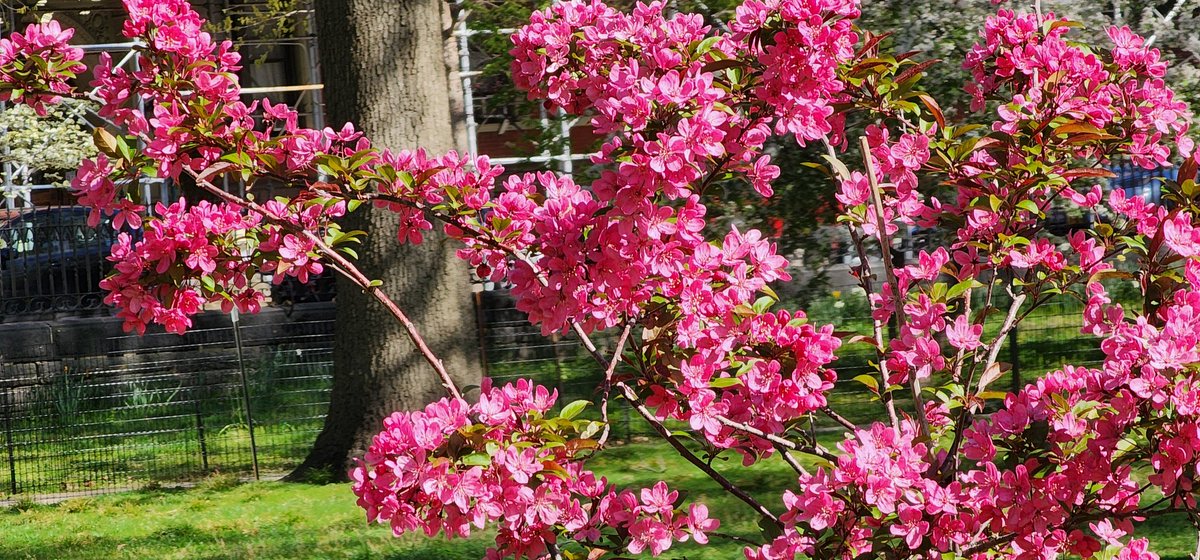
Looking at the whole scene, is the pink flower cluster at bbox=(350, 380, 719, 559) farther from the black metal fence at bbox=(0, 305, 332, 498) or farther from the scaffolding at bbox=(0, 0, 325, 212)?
the scaffolding at bbox=(0, 0, 325, 212)

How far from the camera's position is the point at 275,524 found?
5.82 metres

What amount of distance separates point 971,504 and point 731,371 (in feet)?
1.90

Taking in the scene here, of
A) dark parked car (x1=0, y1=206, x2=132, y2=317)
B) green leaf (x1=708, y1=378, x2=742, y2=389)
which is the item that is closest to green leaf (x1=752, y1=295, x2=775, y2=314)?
green leaf (x1=708, y1=378, x2=742, y2=389)

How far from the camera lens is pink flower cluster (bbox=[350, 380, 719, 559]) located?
2086 millimetres

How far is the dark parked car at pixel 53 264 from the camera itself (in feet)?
31.7

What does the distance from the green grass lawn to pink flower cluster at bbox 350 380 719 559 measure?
2.81 metres

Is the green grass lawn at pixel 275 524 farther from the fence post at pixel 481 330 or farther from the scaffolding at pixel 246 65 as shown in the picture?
the scaffolding at pixel 246 65

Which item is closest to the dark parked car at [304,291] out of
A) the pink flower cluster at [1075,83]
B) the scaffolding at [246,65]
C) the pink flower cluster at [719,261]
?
the scaffolding at [246,65]

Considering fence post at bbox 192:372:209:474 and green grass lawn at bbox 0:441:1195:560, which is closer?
green grass lawn at bbox 0:441:1195:560

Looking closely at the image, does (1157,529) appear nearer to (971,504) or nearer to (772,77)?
(971,504)

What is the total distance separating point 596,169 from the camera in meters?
6.88

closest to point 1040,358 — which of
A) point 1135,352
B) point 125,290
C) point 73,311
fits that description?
point 1135,352

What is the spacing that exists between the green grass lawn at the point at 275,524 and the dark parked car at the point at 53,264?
365cm

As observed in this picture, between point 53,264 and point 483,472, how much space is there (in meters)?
9.03
